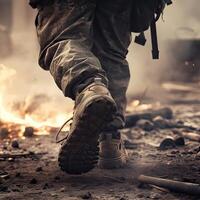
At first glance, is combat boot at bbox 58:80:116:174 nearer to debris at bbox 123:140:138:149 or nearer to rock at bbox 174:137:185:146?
debris at bbox 123:140:138:149

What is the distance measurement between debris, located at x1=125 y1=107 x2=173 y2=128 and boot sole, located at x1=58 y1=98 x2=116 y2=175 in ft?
7.80

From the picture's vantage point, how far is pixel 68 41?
9.75ft

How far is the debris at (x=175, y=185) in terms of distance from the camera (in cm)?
257

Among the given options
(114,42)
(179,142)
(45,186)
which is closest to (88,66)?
(114,42)

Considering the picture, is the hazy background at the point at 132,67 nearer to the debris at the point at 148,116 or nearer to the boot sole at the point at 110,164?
the debris at the point at 148,116

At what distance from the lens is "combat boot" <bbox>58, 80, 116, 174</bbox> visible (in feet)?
8.24

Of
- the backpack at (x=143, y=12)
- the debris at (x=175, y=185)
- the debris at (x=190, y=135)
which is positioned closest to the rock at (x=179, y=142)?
the debris at (x=190, y=135)

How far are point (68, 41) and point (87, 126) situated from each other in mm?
641

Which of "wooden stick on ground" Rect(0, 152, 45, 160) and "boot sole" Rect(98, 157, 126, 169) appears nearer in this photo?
"boot sole" Rect(98, 157, 126, 169)

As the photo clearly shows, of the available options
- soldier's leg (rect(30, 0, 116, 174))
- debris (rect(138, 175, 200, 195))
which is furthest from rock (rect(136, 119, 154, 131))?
debris (rect(138, 175, 200, 195))

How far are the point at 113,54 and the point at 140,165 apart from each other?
2.62 ft

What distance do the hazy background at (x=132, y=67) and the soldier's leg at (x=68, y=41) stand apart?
2692mm

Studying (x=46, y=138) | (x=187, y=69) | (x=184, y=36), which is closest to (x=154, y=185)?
(x=46, y=138)

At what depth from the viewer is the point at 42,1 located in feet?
10.1
